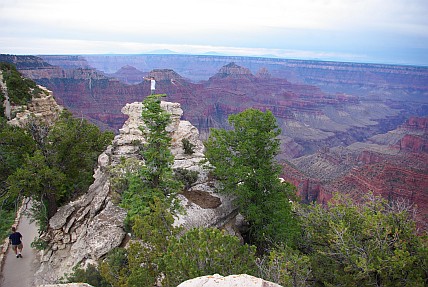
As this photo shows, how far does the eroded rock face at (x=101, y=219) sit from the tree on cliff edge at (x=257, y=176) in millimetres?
1146

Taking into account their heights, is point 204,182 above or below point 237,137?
below

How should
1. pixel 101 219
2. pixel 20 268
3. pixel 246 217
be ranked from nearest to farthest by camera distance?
pixel 101 219 → pixel 246 217 → pixel 20 268

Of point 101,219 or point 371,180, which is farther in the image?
point 371,180

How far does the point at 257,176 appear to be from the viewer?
13867 millimetres

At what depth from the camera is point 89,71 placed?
326 feet

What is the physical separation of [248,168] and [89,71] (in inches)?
3875

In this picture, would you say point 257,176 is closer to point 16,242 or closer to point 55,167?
point 55,167

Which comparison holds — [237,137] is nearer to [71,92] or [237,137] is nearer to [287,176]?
[287,176]

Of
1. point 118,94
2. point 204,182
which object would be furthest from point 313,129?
point 204,182

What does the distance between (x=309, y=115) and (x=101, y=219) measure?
13142cm

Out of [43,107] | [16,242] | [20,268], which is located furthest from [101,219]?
[43,107]

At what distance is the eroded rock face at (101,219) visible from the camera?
12750 mm

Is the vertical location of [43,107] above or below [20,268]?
above

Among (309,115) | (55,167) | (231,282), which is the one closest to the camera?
(231,282)
